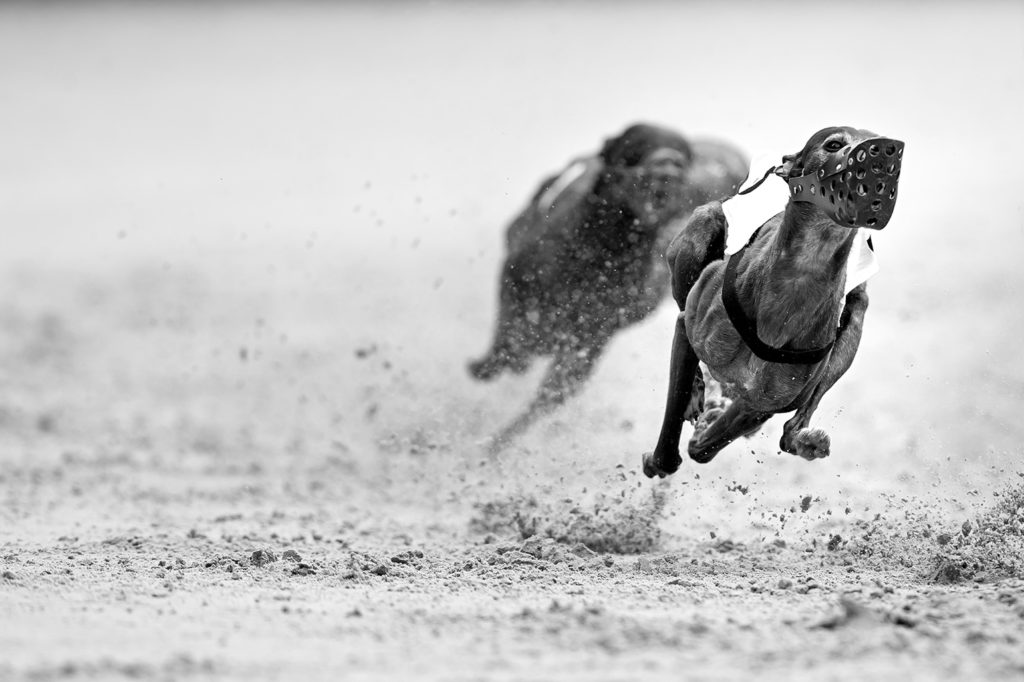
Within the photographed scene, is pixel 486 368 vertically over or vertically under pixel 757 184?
under

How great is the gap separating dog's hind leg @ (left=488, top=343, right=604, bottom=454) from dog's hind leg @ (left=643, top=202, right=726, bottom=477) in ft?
4.63

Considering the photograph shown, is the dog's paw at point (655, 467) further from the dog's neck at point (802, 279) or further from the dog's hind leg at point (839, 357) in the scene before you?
the dog's neck at point (802, 279)

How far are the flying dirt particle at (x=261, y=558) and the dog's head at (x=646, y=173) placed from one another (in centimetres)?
235

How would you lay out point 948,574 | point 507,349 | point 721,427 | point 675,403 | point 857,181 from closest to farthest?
point 857,181 < point 948,574 < point 721,427 < point 675,403 < point 507,349

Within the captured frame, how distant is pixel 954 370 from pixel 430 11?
56.4ft

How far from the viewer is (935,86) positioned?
52.8ft

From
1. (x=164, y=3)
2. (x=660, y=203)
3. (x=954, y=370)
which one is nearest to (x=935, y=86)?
(x=954, y=370)

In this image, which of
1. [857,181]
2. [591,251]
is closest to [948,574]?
[857,181]

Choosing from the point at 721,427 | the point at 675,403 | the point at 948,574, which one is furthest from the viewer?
the point at 675,403

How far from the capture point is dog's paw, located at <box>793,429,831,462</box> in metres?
4.06

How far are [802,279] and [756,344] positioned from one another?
0.25 meters

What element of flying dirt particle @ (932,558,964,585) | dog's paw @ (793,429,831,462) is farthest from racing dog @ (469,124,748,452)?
flying dirt particle @ (932,558,964,585)

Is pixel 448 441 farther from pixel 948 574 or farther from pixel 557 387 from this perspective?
pixel 948 574

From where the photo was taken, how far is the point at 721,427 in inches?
175
